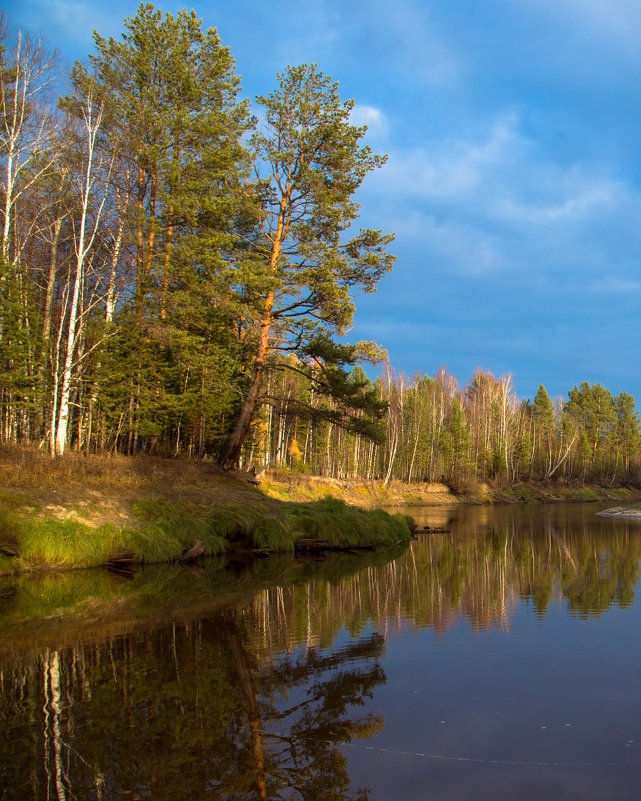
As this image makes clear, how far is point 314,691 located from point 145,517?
369 inches

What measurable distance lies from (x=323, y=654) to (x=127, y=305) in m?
16.7

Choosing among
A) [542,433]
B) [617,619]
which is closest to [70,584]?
[617,619]

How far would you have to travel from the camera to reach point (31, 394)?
15.9m

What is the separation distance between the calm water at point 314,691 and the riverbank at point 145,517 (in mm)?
1209

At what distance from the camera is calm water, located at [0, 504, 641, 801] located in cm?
403

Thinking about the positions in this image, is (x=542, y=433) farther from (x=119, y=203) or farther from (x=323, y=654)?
(x=323, y=654)

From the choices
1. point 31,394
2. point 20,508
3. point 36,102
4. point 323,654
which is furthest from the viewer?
point 36,102

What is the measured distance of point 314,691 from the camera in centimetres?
573

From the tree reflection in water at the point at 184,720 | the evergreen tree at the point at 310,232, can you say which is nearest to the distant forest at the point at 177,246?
the evergreen tree at the point at 310,232

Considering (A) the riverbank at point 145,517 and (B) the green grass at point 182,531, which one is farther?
(A) the riverbank at point 145,517

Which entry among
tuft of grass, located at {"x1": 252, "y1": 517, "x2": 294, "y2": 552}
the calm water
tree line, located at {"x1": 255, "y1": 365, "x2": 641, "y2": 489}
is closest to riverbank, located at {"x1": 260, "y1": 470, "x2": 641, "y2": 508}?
tree line, located at {"x1": 255, "y1": 365, "x2": 641, "y2": 489}

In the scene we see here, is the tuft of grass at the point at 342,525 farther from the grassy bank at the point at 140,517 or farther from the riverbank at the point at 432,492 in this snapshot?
the riverbank at the point at 432,492

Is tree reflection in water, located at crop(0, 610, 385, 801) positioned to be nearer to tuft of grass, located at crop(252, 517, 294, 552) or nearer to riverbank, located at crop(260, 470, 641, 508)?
tuft of grass, located at crop(252, 517, 294, 552)

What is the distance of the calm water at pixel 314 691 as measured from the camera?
403cm
